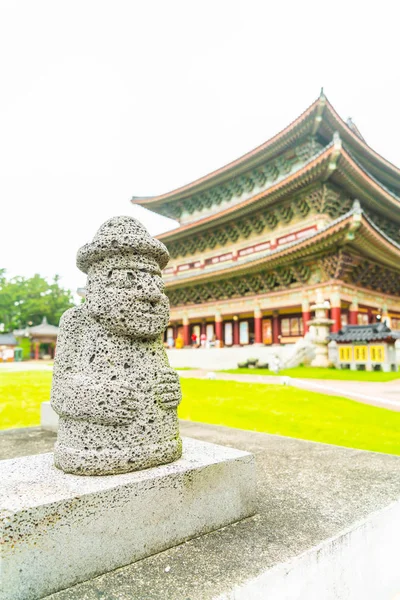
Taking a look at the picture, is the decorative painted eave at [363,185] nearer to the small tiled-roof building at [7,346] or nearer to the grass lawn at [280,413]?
the grass lawn at [280,413]

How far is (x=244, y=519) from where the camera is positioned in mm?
2309

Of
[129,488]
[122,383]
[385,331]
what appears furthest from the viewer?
[385,331]

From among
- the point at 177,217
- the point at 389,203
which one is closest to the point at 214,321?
the point at 177,217

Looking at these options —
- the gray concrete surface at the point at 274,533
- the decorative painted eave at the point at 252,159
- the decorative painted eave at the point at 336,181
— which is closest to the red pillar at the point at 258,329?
the decorative painted eave at the point at 336,181

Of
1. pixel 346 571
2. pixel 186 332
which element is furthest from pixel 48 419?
pixel 186 332

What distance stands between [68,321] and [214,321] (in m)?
24.4

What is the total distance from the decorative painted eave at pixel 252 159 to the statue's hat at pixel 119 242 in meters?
17.7

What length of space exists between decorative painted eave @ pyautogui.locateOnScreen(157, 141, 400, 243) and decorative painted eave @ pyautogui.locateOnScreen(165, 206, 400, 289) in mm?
2405

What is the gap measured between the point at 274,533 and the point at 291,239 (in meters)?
20.2

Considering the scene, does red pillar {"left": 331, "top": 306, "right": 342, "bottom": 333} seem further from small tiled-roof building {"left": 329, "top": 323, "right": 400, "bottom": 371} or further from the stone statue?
the stone statue

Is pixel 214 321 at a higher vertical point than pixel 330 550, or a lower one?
higher

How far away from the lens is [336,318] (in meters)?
17.2

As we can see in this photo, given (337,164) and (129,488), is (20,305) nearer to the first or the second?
(337,164)

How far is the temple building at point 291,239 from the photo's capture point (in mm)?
17516
